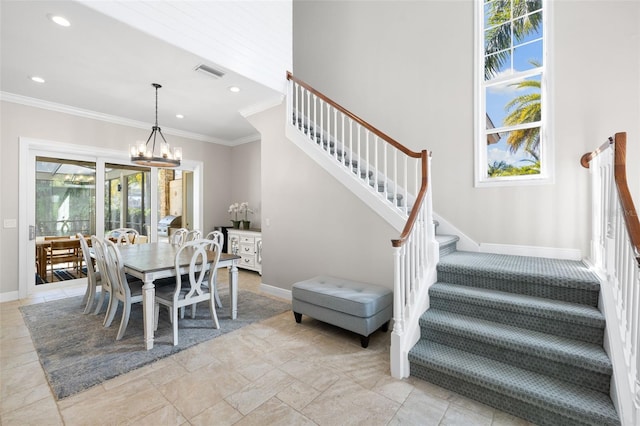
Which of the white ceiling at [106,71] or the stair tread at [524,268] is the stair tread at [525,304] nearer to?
the stair tread at [524,268]

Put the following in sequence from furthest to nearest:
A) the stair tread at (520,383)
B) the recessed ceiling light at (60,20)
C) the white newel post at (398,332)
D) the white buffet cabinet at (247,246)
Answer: the white buffet cabinet at (247,246) < the recessed ceiling light at (60,20) < the white newel post at (398,332) < the stair tread at (520,383)

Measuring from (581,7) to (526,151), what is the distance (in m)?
1.52

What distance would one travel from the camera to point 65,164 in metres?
4.94

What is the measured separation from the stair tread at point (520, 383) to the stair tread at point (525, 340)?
146 millimetres

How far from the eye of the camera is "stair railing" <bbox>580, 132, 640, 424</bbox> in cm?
163

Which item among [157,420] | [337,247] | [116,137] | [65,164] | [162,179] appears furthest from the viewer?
[162,179]

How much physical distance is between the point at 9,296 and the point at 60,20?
406cm

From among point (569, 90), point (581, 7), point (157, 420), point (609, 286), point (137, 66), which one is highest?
point (581, 7)

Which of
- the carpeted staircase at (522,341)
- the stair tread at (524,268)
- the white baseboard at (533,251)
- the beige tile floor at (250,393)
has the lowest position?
the beige tile floor at (250,393)

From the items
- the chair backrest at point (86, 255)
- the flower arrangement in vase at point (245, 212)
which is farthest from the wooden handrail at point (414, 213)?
the flower arrangement in vase at point (245, 212)

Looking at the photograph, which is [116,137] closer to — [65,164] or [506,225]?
[65,164]

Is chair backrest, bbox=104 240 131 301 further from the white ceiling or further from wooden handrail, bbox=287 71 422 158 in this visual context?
wooden handrail, bbox=287 71 422 158

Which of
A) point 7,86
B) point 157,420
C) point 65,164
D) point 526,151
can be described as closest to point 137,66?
point 7,86

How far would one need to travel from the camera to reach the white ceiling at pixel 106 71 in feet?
8.67
